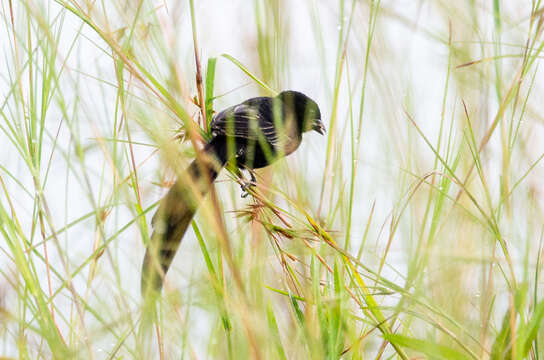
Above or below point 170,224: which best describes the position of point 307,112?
above

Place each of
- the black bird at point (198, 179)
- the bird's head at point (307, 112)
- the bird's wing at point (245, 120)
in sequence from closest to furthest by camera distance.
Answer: the black bird at point (198, 179) < the bird's wing at point (245, 120) < the bird's head at point (307, 112)

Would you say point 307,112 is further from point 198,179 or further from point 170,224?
point 170,224

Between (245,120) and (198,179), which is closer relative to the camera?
(198,179)

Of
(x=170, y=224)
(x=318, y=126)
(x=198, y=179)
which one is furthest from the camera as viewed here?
(x=318, y=126)

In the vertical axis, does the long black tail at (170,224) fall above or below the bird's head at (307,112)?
below

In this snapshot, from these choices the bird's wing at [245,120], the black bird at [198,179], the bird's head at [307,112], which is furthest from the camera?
the bird's head at [307,112]

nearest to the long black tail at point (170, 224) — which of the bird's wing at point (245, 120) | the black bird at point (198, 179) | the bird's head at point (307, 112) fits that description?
→ the black bird at point (198, 179)

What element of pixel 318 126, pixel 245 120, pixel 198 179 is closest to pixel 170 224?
pixel 198 179

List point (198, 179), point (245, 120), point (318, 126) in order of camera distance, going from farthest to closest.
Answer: point (318, 126), point (245, 120), point (198, 179)

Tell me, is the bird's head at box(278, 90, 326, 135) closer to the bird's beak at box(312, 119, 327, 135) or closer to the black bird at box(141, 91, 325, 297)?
the bird's beak at box(312, 119, 327, 135)

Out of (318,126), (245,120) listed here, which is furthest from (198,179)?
(318,126)

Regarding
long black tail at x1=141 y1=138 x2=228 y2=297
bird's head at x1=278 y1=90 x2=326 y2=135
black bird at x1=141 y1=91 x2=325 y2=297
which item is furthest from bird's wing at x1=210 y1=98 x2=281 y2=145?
long black tail at x1=141 y1=138 x2=228 y2=297

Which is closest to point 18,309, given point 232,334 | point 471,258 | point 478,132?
point 232,334

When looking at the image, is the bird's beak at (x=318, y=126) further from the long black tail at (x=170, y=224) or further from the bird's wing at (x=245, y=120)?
the long black tail at (x=170, y=224)
